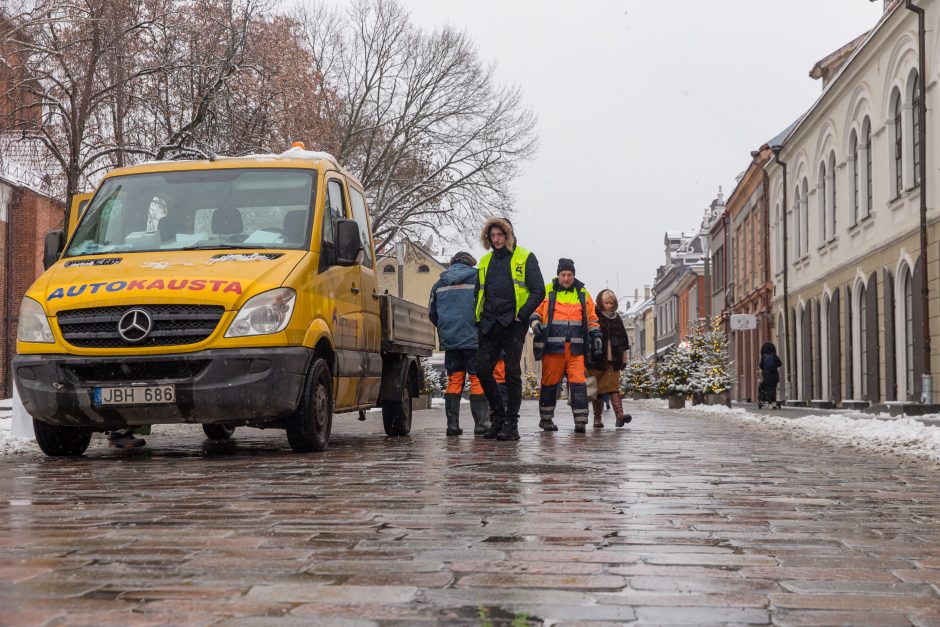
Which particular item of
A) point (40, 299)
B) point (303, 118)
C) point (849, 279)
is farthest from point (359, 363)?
point (849, 279)

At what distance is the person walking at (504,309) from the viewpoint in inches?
437

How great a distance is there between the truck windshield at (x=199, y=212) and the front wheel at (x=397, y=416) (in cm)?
295

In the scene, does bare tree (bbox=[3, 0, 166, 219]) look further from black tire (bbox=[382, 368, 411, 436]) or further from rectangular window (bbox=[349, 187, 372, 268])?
black tire (bbox=[382, 368, 411, 436])

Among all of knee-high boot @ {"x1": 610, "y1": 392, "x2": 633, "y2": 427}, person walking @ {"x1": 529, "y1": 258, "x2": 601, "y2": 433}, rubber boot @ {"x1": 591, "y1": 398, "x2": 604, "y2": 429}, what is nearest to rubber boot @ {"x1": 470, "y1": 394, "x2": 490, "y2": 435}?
person walking @ {"x1": 529, "y1": 258, "x2": 601, "y2": 433}

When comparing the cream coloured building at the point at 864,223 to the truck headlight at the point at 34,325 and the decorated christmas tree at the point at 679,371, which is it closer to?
the decorated christmas tree at the point at 679,371

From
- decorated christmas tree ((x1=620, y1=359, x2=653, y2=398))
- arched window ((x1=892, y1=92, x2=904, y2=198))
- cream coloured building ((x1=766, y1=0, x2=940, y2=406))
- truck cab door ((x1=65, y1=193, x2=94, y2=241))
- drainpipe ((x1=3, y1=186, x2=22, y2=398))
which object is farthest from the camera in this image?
decorated christmas tree ((x1=620, y1=359, x2=653, y2=398))

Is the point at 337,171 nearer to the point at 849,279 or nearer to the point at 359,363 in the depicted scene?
the point at 359,363

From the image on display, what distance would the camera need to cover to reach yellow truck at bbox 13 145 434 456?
328 inches

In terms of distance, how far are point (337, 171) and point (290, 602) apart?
7.23 metres

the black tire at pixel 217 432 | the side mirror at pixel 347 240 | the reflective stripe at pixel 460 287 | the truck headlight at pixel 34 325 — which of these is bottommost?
the black tire at pixel 217 432

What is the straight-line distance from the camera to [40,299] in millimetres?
8609

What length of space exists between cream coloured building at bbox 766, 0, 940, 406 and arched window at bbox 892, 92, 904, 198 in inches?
1.0

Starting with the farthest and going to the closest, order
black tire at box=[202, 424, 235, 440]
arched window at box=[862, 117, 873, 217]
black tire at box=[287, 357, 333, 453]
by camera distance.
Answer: arched window at box=[862, 117, 873, 217] → black tire at box=[202, 424, 235, 440] → black tire at box=[287, 357, 333, 453]

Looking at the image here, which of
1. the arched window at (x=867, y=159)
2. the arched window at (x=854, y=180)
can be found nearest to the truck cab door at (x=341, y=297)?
the arched window at (x=867, y=159)
